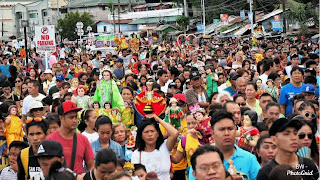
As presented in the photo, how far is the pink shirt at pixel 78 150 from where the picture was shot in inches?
290

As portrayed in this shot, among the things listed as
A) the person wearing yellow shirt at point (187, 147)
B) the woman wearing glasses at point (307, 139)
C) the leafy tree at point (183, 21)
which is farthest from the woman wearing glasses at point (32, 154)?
the leafy tree at point (183, 21)

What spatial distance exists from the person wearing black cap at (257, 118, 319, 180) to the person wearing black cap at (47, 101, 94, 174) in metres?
2.17

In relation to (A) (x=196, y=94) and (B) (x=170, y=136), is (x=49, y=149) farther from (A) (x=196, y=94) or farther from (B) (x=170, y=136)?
(A) (x=196, y=94)

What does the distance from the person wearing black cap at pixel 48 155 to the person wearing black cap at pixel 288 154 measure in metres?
1.86

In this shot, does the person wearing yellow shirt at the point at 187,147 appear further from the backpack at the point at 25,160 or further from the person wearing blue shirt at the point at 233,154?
the backpack at the point at 25,160

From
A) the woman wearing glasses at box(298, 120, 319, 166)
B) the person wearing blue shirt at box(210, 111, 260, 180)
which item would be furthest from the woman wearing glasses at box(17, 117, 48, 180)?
the woman wearing glasses at box(298, 120, 319, 166)

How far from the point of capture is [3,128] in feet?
35.4

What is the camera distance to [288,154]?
19.4ft

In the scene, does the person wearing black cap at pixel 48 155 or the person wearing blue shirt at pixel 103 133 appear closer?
the person wearing black cap at pixel 48 155

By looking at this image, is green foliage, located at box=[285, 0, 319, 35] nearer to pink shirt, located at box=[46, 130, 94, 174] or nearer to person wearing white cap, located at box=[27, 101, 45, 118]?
person wearing white cap, located at box=[27, 101, 45, 118]

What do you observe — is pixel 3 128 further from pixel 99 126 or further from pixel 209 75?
pixel 209 75

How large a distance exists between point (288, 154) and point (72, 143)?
2.57 metres

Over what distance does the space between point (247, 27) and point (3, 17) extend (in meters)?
65.6

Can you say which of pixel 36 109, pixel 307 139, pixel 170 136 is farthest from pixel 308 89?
pixel 307 139
